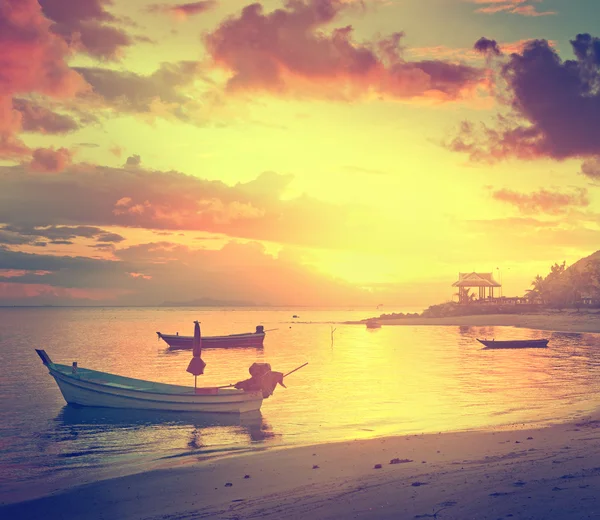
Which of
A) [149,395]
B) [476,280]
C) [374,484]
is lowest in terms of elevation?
[149,395]

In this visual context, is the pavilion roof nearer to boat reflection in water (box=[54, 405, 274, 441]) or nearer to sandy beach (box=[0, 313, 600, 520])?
boat reflection in water (box=[54, 405, 274, 441])

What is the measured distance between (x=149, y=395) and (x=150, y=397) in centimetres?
13

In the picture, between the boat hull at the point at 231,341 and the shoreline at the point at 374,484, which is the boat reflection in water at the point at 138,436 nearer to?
the shoreline at the point at 374,484

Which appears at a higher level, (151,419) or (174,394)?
(174,394)

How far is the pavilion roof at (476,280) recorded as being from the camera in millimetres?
166525

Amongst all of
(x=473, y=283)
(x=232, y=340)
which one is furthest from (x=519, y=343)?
(x=473, y=283)

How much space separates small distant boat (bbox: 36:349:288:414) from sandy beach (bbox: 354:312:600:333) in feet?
336

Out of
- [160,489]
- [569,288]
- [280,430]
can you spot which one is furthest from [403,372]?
[569,288]

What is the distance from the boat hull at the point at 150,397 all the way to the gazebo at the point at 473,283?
479ft

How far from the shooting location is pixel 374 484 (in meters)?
13.7

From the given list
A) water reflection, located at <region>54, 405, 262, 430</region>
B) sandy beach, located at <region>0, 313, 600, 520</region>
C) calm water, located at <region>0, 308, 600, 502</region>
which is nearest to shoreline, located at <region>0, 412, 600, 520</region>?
sandy beach, located at <region>0, 313, 600, 520</region>

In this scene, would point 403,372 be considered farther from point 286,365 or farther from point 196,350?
point 196,350

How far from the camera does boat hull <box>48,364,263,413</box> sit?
28.6 m

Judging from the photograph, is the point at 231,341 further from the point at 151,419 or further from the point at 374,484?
the point at 374,484
